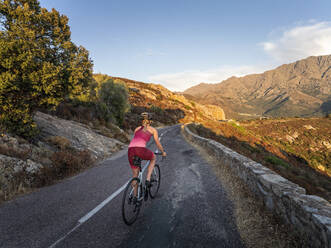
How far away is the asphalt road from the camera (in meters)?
3.02

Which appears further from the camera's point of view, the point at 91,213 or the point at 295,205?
the point at 91,213

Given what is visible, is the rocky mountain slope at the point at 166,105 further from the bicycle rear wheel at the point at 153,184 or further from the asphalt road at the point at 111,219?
the asphalt road at the point at 111,219

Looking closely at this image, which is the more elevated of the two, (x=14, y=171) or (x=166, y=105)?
(x=166, y=105)

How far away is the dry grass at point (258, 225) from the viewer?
2.83m

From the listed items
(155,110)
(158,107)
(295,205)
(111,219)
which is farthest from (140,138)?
(158,107)

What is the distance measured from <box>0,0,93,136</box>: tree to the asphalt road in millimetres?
4208

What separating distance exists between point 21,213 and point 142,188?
2.86 metres

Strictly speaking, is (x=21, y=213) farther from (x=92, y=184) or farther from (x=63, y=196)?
(x=92, y=184)

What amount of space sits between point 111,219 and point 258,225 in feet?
10.2

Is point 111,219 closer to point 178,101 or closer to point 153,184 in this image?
point 153,184

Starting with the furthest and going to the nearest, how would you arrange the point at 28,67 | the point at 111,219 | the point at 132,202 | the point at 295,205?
the point at 28,67, the point at 132,202, the point at 111,219, the point at 295,205

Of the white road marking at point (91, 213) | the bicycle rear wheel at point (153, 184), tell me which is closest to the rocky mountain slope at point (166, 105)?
the bicycle rear wheel at point (153, 184)

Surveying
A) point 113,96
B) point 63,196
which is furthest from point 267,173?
point 113,96

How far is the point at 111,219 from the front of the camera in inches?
146
